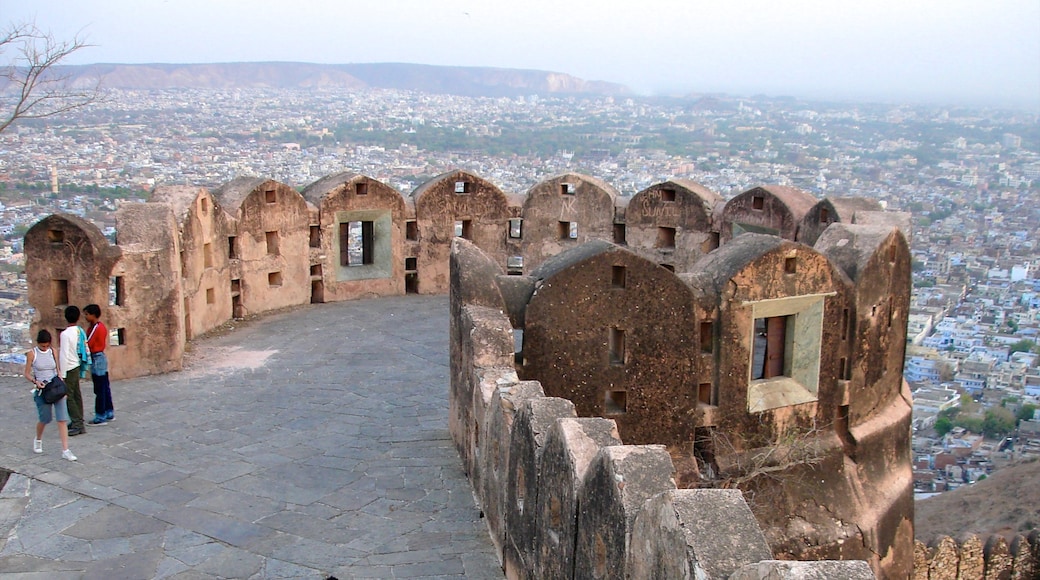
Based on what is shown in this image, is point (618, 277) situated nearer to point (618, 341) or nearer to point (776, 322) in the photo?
point (618, 341)

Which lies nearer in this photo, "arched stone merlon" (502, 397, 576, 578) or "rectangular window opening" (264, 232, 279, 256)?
"arched stone merlon" (502, 397, 576, 578)

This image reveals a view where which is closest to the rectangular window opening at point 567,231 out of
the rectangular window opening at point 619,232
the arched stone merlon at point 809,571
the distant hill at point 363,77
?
the rectangular window opening at point 619,232

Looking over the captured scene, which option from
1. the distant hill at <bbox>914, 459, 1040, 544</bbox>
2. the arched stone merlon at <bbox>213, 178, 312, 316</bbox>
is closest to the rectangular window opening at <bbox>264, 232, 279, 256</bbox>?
the arched stone merlon at <bbox>213, 178, 312, 316</bbox>

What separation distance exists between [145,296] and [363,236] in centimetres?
435

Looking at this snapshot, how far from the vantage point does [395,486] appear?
7.70m

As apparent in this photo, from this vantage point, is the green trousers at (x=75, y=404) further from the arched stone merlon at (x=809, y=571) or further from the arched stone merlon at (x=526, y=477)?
the arched stone merlon at (x=809, y=571)

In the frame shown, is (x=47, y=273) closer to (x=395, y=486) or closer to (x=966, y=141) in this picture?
(x=395, y=486)

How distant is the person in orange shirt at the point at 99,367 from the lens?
345 inches

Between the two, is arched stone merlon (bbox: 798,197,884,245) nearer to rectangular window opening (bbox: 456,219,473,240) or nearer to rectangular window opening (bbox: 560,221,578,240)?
rectangular window opening (bbox: 560,221,578,240)

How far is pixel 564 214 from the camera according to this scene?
1394 cm

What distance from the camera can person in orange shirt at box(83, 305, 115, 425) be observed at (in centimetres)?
877

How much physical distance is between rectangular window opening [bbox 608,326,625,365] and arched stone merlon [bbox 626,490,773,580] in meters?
4.47

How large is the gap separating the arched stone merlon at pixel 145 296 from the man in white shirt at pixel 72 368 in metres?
1.17

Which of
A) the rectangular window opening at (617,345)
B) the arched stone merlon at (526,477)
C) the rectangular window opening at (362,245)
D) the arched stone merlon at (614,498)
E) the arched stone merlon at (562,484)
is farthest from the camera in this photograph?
the rectangular window opening at (362,245)
